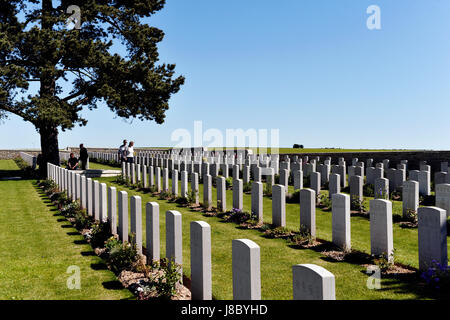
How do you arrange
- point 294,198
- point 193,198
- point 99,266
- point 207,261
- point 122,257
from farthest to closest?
1. point 294,198
2. point 193,198
3. point 99,266
4. point 122,257
5. point 207,261

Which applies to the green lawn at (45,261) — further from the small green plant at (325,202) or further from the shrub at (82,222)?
the small green plant at (325,202)

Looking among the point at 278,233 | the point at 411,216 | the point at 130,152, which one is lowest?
the point at 278,233

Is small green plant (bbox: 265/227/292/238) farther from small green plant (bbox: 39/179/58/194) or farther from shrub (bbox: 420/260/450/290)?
small green plant (bbox: 39/179/58/194)

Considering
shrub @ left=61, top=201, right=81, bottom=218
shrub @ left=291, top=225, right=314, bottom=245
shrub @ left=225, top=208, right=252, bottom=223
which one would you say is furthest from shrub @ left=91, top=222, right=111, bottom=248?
shrub @ left=291, top=225, right=314, bottom=245

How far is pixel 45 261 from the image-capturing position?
22.0ft

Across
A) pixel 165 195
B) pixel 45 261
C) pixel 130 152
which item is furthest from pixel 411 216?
pixel 130 152

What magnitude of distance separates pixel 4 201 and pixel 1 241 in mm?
6050

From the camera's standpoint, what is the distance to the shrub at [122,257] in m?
6.02

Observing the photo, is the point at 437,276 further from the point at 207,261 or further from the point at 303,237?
the point at 207,261

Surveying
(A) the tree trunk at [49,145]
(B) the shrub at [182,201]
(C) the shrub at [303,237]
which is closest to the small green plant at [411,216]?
(C) the shrub at [303,237]

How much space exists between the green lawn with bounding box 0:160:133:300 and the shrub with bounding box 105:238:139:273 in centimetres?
16

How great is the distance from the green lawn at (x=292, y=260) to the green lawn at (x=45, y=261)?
130 cm

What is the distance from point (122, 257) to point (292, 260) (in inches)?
108

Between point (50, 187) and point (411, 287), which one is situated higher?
point (50, 187)
